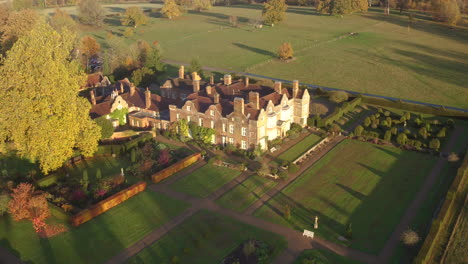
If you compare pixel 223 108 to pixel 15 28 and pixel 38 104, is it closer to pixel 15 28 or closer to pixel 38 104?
pixel 38 104

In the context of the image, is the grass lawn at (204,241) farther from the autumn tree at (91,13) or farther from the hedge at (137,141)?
the autumn tree at (91,13)

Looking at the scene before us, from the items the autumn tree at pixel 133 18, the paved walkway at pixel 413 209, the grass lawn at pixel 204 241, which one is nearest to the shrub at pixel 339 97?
the paved walkway at pixel 413 209

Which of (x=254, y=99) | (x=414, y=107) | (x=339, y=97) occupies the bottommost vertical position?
(x=414, y=107)

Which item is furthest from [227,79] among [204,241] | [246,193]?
[204,241]

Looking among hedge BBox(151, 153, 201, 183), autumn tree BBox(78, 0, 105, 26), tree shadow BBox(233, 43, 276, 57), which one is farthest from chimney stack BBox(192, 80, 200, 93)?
autumn tree BBox(78, 0, 105, 26)

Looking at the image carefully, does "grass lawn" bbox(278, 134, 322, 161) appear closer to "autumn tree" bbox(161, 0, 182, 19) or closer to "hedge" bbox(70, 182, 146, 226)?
"hedge" bbox(70, 182, 146, 226)

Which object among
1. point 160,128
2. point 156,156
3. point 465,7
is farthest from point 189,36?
point 465,7

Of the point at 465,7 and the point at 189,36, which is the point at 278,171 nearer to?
the point at 189,36
